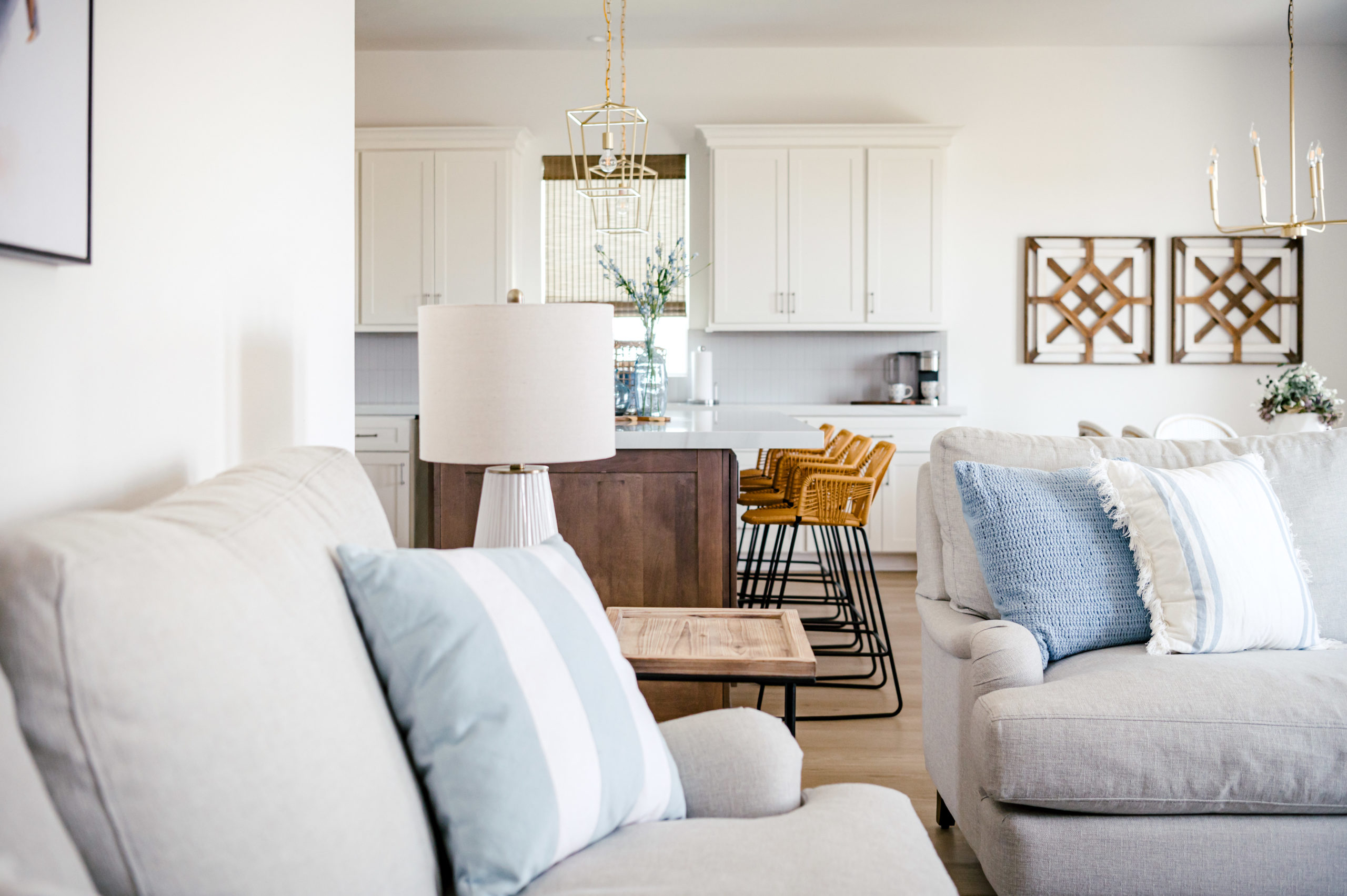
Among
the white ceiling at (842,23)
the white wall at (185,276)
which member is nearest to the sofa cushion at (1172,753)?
the white wall at (185,276)

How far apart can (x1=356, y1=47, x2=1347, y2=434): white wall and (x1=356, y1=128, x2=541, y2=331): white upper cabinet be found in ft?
1.40

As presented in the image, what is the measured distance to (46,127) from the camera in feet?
3.33

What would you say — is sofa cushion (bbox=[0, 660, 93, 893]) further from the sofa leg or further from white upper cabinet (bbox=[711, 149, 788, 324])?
white upper cabinet (bbox=[711, 149, 788, 324])

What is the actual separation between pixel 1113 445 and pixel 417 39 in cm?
495

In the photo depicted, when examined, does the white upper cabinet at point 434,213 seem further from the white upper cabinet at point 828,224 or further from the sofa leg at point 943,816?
the sofa leg at point 943,816

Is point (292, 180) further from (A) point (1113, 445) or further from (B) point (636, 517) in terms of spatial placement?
(A) point (1113, 445)

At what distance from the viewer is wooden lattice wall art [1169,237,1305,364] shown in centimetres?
579

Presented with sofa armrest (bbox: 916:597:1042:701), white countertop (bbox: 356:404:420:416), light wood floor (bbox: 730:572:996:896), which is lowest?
light wood floor (bbox: 730:572:996:896)

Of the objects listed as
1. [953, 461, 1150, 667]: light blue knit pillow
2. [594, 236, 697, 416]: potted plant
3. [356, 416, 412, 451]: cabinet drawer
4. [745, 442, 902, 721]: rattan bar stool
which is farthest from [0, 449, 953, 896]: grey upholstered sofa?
[356, 416, 412, 451]: cabinet drawer

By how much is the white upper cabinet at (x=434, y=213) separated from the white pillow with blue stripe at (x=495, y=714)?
15.4ft

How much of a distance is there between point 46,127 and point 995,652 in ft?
5.65

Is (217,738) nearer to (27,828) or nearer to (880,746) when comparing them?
(27,828)

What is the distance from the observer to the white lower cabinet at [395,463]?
5234 millimetres

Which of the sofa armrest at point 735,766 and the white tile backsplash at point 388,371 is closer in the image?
the sofa armrest at point 735,766
